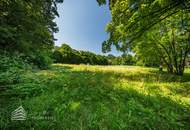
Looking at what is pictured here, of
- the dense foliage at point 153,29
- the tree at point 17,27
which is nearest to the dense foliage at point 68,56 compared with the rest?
the dense foliage at point 153,29

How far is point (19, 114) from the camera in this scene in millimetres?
4680

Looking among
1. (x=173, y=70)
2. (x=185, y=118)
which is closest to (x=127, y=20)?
(x=185, y=118)

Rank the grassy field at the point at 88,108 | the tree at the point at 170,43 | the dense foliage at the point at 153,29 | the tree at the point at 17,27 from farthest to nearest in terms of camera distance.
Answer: the tree at the point at 170,43, the dense foliage at the point at 153,29, the tree at the point at 17,27, the grassy field at the point at 88,108

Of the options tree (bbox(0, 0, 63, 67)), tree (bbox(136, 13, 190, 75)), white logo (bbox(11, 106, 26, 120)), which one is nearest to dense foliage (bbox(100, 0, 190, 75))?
tree (bbox(136, 13, 190, 75))

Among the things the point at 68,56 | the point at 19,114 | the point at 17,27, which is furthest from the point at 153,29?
the point at 68,56

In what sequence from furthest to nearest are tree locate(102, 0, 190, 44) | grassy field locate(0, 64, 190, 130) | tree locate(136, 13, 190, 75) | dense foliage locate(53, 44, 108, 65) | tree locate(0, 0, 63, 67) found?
dense foliage locate(53, 44, 108, 65) < tree locate(136, 13, 190, 75) < tree locate(102, 0, 190, 44) < tree locate(0, 0, 63, 67) < grassy field locate(0, 64, 190, 130)

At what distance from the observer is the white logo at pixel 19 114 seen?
15.1 ft

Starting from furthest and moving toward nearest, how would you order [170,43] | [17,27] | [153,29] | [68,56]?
1. [68,56]
2. [170,43]
3. [153,29]
4. [17,27]

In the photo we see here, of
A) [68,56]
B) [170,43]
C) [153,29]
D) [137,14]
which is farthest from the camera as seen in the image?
[68,56]

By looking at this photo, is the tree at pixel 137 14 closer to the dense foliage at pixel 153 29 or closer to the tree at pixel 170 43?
the dense foliage at pixel 153 29

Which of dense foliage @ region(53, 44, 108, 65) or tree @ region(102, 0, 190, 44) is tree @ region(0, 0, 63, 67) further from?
dense foliage @ region(53, 44, 108, 65)

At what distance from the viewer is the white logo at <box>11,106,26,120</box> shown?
4.59 m

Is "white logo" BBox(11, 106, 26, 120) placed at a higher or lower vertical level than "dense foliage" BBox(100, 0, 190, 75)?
lower

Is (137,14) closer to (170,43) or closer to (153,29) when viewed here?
(153,29)
